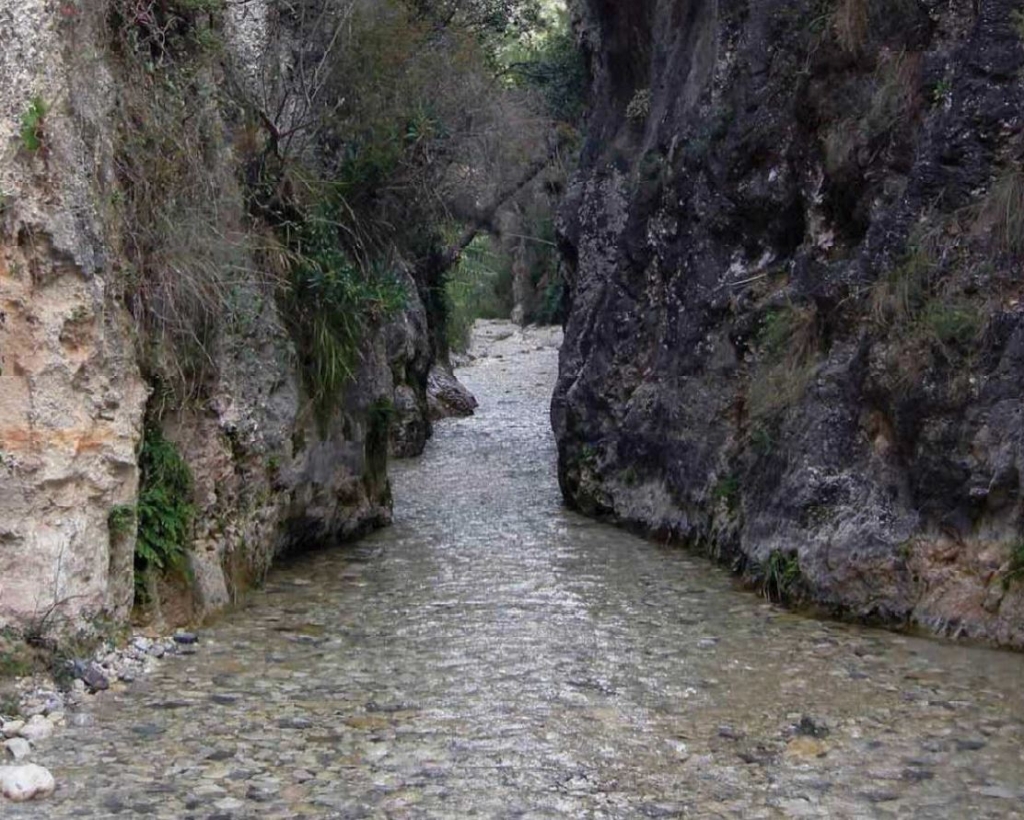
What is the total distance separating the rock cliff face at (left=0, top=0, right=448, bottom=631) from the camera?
6879 millimetres

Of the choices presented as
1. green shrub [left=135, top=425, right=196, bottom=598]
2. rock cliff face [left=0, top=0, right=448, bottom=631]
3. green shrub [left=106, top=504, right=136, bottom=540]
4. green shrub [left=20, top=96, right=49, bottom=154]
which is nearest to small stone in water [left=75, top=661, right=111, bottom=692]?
rock cliff face [left=0, top=0, right=448, bottom=631]

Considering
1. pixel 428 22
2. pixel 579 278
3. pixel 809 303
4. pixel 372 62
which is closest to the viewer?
pixel 809 303

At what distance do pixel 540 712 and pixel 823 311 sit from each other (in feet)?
13.6

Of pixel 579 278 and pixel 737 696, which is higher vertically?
pixel 579 278

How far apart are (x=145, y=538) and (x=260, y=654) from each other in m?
0.99

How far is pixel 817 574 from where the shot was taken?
352 inches

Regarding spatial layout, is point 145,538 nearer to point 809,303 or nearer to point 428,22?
point 809,303

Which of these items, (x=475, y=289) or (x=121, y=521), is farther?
(x=475, y=289)

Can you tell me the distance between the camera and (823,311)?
971 centimetres

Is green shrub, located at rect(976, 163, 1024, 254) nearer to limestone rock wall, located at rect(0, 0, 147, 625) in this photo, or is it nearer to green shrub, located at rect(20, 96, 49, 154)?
limestone rock wall, located at rect(0, 0, 147, 625)

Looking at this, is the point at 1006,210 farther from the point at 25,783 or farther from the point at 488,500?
the point at 488,500

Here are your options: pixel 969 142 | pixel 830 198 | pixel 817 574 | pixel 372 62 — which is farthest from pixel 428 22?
pixel 817 574

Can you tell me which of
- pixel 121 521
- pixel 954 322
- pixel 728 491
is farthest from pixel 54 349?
pixel 728 491

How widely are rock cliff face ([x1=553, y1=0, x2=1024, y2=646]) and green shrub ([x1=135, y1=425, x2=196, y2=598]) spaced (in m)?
4.02
